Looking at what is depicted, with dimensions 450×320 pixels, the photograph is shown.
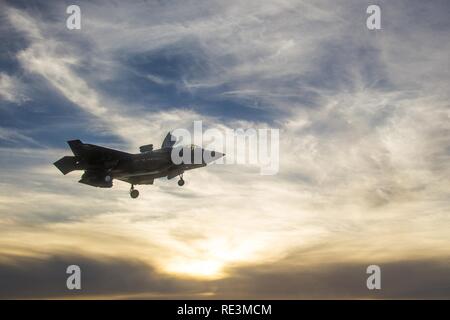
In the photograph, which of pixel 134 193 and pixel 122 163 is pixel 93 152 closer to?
pixel 122 163

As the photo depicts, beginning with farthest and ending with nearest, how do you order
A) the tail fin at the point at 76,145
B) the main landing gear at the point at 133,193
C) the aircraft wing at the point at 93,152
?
the main landing gear at the point at 133,193 < the aircraft wing at the point at 93,152 < the tail fin at the point at 76,145

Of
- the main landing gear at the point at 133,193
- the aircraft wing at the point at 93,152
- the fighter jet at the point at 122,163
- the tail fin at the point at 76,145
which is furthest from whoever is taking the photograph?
the main landing gear at the point at 133,193

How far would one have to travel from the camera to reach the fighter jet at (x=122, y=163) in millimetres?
53781

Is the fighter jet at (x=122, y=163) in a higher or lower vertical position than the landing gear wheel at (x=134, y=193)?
higher

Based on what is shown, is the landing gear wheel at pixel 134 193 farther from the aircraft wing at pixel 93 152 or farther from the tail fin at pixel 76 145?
the tail fin at pixel 76 145

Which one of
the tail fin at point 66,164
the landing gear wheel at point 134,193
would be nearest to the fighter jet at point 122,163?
the tail fin at point 66,164

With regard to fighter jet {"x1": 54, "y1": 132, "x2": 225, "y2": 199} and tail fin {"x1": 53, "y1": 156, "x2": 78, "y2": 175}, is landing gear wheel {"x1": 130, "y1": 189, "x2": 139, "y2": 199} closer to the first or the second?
fighter jet {"x1": 54, "y1": 132, "x2": 225, "y2": 199}

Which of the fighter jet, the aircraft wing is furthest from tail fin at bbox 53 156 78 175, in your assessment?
the aircraft wing

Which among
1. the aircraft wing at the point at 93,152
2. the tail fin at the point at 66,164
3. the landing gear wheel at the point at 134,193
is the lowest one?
the landing gear wheel at the point at 134,193
